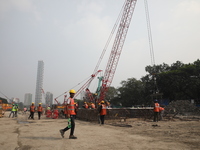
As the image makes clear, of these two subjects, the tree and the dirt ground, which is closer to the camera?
the dirt ground

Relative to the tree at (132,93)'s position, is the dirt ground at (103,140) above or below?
below

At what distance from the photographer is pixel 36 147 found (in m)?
4.55

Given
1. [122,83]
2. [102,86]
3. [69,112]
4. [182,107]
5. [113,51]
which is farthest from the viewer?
[122,83]

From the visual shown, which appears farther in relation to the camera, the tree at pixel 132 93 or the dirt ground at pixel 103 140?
the tree at pixel 132 93

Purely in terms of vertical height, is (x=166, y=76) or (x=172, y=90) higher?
(x=166, y=76)

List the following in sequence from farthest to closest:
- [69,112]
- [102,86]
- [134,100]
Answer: [134,100], [102,86], [69,112]

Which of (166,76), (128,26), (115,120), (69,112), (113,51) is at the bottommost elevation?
(115,120)

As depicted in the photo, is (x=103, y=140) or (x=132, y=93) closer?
(x=103, y=140)

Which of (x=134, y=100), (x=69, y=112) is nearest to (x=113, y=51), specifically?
(x=134, y=100)

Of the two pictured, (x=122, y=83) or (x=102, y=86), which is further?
(x=122, y=83)

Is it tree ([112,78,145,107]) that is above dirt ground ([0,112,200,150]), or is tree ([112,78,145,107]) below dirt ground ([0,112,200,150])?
above

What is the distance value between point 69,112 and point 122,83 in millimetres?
60856

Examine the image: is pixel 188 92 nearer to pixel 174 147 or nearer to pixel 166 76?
pixel 166 76

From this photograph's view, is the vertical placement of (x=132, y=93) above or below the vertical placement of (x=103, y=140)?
above
